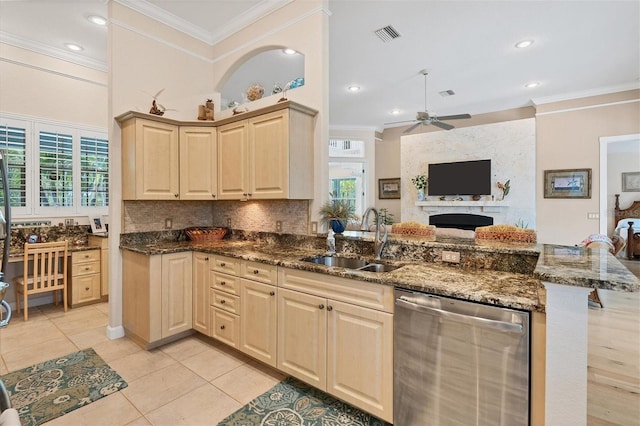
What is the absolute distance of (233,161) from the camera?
10.5ft

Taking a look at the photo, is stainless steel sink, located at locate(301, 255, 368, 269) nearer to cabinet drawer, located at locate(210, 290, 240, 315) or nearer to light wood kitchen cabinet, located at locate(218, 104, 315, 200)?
light wood kitchen cabinet, located at locate(218, 104, 315, 200)

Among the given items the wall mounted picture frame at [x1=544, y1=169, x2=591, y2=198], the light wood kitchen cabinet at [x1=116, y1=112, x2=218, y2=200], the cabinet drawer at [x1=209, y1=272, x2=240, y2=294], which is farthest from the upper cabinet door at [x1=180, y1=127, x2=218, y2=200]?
the wall mounted picture frame at [x1=544, y1=169, x2=591, y2=198]

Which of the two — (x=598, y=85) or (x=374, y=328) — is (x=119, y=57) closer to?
(x=374, y=328)

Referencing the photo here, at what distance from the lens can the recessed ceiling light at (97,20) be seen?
3467mm

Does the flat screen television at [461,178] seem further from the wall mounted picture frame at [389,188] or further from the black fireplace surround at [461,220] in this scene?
the wall mounted picture frame at [389,188]

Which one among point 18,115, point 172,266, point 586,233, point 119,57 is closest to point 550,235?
point 586,233

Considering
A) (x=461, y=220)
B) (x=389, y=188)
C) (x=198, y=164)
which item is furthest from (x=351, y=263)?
(x=389, y=188)

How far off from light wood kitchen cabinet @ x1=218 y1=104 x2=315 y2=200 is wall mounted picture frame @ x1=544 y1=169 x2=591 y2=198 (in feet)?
18.6

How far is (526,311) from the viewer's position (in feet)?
4.55

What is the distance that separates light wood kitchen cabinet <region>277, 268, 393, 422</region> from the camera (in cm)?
182

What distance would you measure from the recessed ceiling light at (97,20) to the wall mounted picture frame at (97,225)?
2538mm

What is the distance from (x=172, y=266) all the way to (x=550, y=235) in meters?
6.79

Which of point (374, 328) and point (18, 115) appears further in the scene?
point (18, 115)

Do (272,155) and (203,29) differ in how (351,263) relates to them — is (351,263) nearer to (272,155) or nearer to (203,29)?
(272,155)
